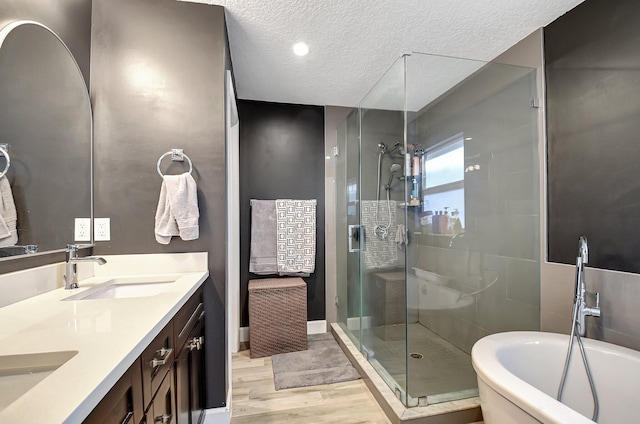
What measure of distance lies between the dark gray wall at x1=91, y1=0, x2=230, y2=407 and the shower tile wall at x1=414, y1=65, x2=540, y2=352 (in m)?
1.49

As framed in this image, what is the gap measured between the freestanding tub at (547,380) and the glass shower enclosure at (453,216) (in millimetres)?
564

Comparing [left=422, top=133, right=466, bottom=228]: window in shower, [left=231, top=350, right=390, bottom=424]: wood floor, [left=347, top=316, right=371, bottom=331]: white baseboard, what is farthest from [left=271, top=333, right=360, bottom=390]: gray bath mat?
[left=422, top=133, right=466, bottom=228]: window in shower

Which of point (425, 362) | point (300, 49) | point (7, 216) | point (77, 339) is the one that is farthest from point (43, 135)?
point (425, 362)

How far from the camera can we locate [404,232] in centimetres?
218

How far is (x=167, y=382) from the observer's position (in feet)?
3.31

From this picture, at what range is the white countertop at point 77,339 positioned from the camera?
0.47 metres

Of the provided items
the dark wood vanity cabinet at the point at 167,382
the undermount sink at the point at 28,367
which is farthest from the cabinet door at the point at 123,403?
the undermount sink at the point at 28,367

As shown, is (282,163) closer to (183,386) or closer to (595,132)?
(183,386)

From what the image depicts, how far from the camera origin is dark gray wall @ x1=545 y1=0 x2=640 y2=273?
1.41 m

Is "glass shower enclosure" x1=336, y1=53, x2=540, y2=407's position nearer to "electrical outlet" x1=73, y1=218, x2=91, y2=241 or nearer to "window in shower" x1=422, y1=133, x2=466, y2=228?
"window in shower" x1=422, y1=133, x2=466, y2=228

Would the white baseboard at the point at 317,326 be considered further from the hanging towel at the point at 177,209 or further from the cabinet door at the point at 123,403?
the cabinet door at the point at 123,403

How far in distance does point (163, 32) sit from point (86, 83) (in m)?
0.50

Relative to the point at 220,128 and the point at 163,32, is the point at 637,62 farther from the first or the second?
the point at 163,32

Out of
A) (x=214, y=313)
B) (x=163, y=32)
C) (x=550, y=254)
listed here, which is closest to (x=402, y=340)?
(x=550, y=254)
